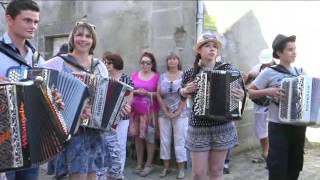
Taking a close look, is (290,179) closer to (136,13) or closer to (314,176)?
(314,176)

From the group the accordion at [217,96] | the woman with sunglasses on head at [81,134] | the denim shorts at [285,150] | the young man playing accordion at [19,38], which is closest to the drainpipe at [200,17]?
the denim shorts at [285,150]

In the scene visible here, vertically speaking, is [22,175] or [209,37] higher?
[209,37]

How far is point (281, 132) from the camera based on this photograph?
4.91m

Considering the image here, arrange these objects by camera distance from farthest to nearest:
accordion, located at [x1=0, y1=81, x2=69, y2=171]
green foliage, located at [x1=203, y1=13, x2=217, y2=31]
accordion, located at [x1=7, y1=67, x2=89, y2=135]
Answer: green foliage, located at [x1=203, y1=13, x2=217, y2=31], accordion, located at [x1=7, y1=67, x2=89, y2=135], accordion, located at [x1=0, y1=81, x2=69, y2=171]

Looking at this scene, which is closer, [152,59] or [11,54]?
[11,54]

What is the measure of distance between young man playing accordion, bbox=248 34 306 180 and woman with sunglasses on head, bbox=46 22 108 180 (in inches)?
71.7

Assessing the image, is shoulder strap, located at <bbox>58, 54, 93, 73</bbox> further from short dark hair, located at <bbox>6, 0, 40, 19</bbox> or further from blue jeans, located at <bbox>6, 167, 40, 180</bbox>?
blue jeans, located at <bbox>6, 167, 40, 180</bbox>

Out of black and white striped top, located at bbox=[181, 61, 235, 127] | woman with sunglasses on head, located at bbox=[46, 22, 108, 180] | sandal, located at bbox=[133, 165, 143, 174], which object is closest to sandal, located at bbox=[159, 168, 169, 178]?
sandal, located at bbox=[133, 165, 143, 174]

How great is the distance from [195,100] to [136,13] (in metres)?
3.88

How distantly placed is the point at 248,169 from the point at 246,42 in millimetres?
2245

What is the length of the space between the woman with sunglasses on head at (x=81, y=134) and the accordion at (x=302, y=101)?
186cm

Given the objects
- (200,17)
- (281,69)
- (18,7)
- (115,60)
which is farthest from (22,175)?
(200,17)

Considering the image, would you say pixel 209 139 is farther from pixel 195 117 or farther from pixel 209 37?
pixel 209 37

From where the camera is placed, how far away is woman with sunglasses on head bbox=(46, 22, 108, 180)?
3.95m
